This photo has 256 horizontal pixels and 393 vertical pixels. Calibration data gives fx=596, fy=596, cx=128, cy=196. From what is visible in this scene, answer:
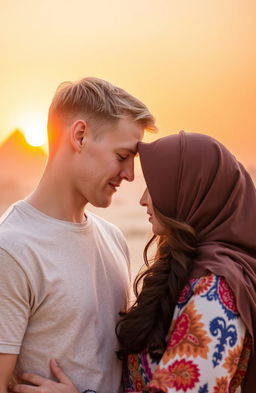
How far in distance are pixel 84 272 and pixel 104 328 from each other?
0.22 metres

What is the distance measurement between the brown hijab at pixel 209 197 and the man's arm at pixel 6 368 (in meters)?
0.66

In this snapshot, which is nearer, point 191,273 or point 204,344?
point 204,344

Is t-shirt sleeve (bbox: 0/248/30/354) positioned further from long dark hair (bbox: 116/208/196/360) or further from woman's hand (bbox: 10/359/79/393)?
long dark hair (bbox: 116/208/196/360)

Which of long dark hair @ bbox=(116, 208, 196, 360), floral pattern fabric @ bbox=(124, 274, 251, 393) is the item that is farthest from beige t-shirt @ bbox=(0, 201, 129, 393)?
floral pattern fabric @ bbox=(124, 274, 251, 393)

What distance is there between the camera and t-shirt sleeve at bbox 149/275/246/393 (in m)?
1.73

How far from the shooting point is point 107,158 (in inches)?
86.4

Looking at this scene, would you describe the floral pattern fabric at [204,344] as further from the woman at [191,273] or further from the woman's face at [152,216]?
the woman's face at [152,216]

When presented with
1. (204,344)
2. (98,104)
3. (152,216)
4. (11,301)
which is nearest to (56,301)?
(11,301)

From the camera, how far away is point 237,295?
5.86ft

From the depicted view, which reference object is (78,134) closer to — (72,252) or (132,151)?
(132,151)

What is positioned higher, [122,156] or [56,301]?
[122,156]

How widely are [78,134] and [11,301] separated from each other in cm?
67

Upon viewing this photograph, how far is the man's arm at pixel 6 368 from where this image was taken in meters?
1.93

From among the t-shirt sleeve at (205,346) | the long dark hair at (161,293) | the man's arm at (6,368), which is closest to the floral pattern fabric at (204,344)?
the t-shirt sleeve at (205,346)
